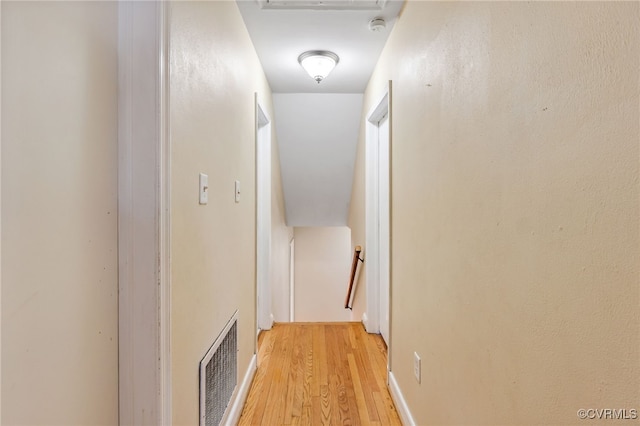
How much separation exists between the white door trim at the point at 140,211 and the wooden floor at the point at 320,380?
1050 mm

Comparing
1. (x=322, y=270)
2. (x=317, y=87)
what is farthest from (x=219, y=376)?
(x=322, y=270)

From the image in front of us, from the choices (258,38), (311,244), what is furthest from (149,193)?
(311,244)

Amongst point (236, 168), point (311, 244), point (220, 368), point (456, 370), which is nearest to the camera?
point (456, 370)

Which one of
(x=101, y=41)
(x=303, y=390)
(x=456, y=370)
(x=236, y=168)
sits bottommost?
(x=303, y=390)

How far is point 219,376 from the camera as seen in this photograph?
142 centimetres

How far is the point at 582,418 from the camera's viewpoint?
0.60 meters

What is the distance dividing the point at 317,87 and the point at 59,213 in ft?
8.65

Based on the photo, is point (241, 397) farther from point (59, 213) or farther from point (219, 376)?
point (59, 213)

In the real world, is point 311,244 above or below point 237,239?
below

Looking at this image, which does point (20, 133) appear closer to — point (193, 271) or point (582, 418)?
point (193, 271)

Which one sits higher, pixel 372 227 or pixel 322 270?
pixel 372 227

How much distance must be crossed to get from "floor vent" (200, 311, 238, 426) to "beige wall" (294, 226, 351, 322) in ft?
12.8

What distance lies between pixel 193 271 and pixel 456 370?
39.0 inches

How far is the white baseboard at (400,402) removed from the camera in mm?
1581
